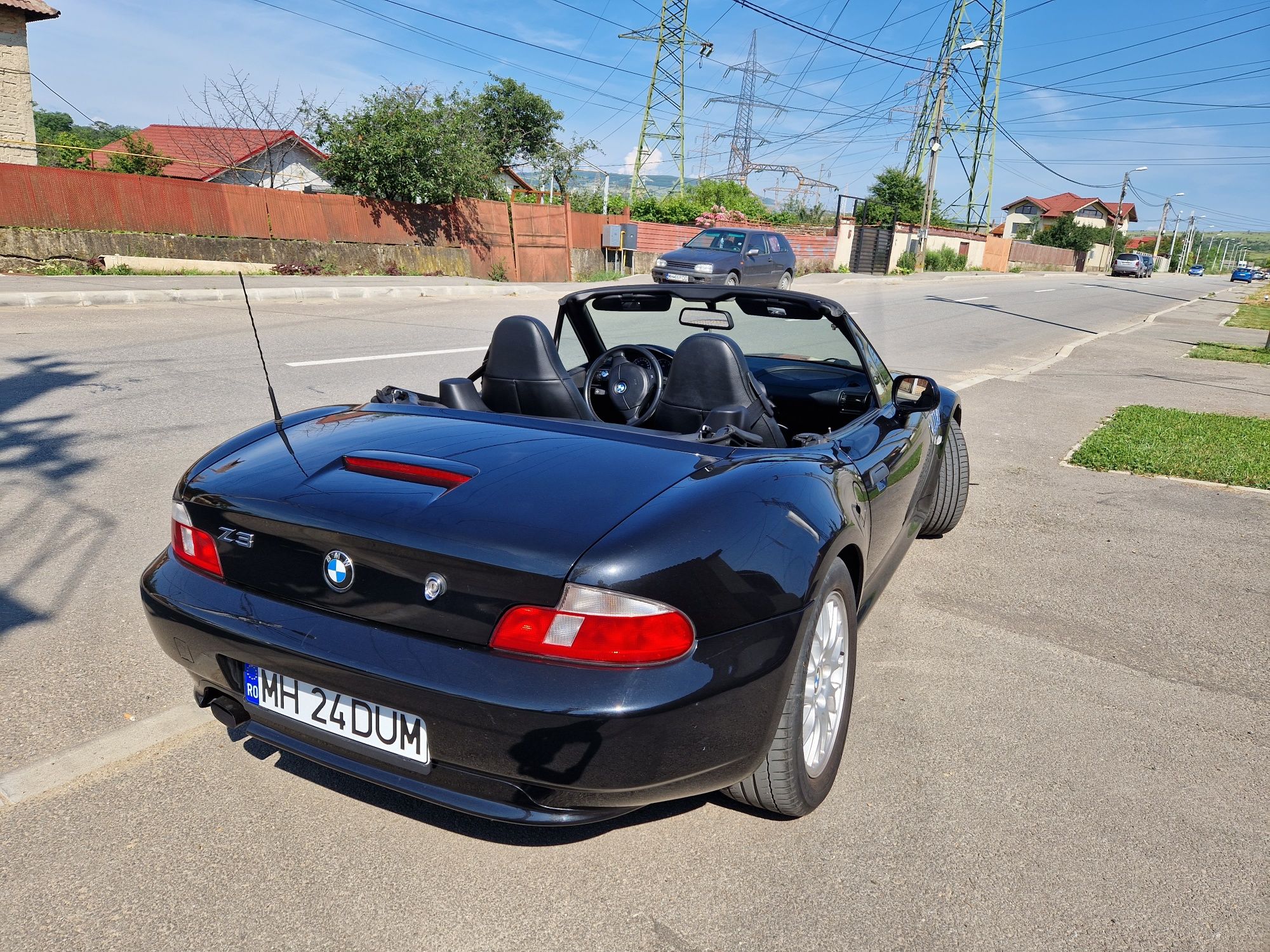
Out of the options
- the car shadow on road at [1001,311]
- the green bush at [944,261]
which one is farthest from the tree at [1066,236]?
the car shadow on road at [1001,311]

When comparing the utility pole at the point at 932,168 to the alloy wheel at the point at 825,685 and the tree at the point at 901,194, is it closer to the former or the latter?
the tree at the point at 901,194

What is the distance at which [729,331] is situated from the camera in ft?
11.3

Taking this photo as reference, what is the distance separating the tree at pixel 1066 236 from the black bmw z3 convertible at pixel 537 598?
8524 centimetres

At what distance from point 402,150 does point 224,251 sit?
5517 millimetres

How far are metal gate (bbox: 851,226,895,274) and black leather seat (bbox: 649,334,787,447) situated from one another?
39249 mm

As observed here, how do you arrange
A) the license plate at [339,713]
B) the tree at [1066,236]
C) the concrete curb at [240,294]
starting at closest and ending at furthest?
the license plate at [339,713] < the concrete curb at [240,294] < the tree at [1066,236]

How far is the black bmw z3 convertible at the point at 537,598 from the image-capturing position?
1869 millimetres

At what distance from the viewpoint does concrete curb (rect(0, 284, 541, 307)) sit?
12523 millimetres

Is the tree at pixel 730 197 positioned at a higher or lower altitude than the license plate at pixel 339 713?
higher

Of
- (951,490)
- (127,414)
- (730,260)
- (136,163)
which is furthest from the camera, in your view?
(730,260)

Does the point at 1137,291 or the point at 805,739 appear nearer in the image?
the point at 805,739

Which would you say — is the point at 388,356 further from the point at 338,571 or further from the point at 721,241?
the point at 721,241

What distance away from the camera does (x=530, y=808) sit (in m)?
1.92

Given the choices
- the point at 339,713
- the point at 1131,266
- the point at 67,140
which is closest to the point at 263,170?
the point at 67,140
